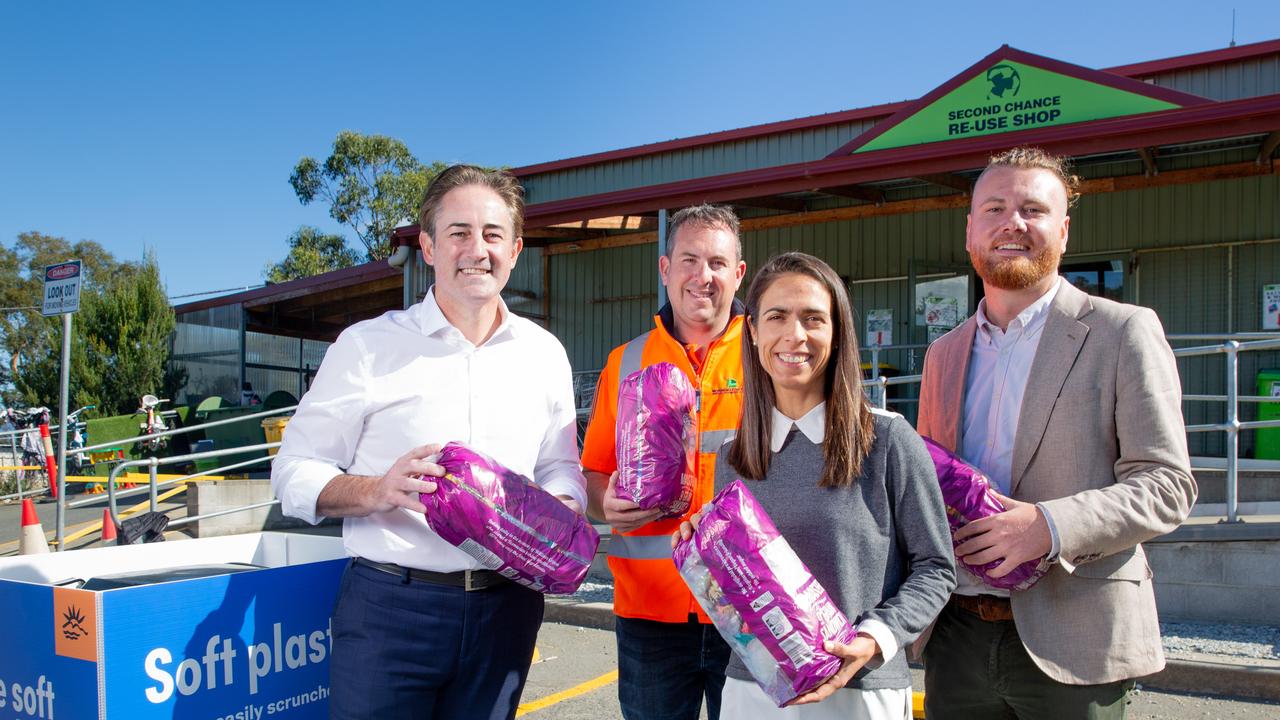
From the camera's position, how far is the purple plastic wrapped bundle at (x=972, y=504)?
6.48ft

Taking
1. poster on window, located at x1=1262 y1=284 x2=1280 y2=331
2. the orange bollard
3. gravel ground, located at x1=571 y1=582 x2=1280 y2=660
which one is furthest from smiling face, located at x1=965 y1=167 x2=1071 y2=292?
the orange bollard

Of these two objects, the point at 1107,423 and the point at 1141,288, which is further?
the point at 1141,288

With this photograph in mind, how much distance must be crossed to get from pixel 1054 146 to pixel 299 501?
805 centimetres

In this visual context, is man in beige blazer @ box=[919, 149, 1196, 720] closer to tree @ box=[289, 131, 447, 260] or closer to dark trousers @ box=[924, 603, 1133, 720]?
dark trousers @ box=[924, 603, 1133, 720]

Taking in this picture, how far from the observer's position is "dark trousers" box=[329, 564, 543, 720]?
2.14m

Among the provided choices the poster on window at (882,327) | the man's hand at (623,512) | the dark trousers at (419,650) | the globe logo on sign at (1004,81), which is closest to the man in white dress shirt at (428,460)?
the dark trousers at (419,650)

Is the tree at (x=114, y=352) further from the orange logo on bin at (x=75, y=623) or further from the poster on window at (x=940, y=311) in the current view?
the orange logo on bin at (x=75, y=623)

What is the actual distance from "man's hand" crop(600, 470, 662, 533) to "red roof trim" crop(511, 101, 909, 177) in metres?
10.7

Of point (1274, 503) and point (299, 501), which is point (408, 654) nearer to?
Result: point (299, 501)

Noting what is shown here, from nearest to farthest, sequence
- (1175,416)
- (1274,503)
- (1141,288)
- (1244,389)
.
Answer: (1175,416) < (1274,503) < (1244,389) < (1141,288)

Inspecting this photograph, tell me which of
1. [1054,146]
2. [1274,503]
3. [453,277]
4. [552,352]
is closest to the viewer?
[453,277]

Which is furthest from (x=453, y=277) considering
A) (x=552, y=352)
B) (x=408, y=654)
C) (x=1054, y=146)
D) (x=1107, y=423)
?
(x=1054, y=146)

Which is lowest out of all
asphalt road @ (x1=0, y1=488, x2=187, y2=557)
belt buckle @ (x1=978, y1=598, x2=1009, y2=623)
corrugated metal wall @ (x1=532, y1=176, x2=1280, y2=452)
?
asphalt road @ (x1=0, y1=488, x2=187, y2=557)

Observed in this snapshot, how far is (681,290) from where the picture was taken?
271 centimetres
